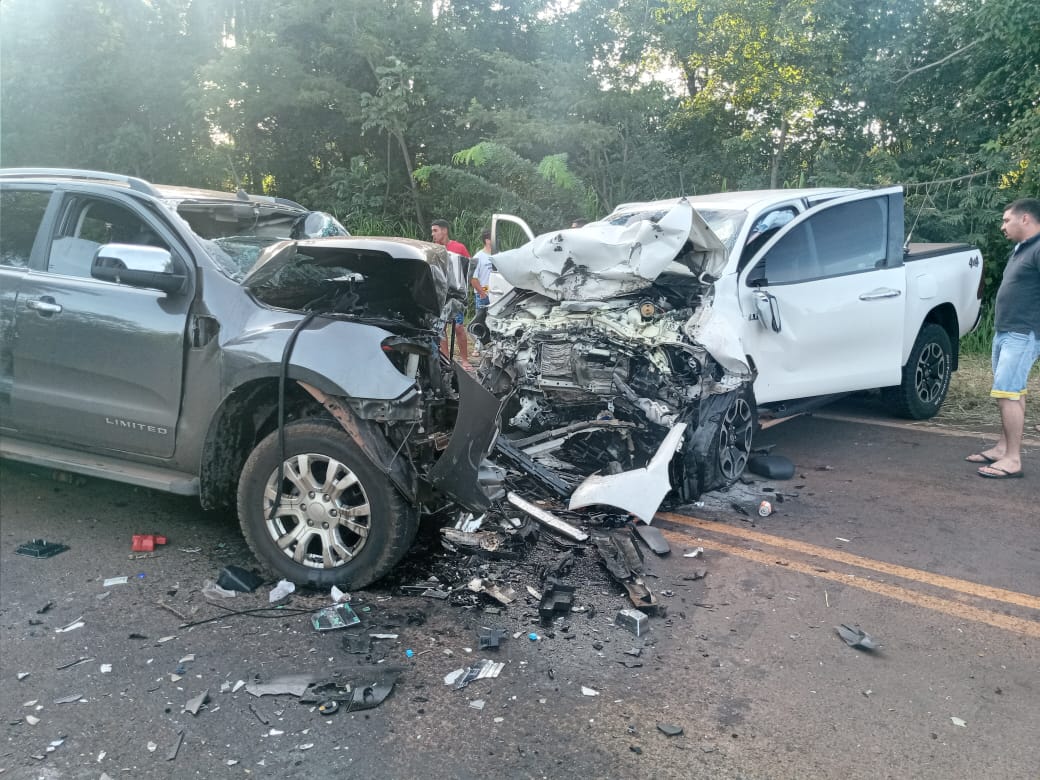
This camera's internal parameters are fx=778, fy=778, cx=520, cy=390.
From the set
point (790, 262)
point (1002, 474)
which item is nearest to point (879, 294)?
point (790, 262)

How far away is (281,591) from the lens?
3.73m

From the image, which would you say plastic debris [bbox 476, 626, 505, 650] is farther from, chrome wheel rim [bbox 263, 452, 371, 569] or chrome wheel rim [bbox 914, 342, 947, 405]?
chrome wheel rim [bbox 914, 342, 947, 405]

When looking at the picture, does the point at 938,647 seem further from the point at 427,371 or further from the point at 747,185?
the point at 747,185

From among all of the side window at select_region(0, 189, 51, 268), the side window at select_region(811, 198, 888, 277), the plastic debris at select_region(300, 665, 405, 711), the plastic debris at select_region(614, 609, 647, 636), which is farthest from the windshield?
the side window at select_region(0, 189, 51, 268)

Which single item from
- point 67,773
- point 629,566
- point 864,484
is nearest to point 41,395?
point 67,773

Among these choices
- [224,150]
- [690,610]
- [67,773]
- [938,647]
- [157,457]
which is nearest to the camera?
[67,773]

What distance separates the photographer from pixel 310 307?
4070 mm

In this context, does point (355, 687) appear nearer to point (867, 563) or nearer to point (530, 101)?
point (867, 563)

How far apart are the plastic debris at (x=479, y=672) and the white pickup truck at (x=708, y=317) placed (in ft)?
7.29

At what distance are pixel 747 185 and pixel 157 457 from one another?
12659 millimetres

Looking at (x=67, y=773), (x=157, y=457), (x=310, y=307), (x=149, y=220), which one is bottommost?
(x=67, y=773)

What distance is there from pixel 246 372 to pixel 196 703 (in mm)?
1544

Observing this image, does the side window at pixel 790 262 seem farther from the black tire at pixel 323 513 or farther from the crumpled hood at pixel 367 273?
the black tire at pixel 323 513

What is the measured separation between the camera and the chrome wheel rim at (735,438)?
17.4 feet
